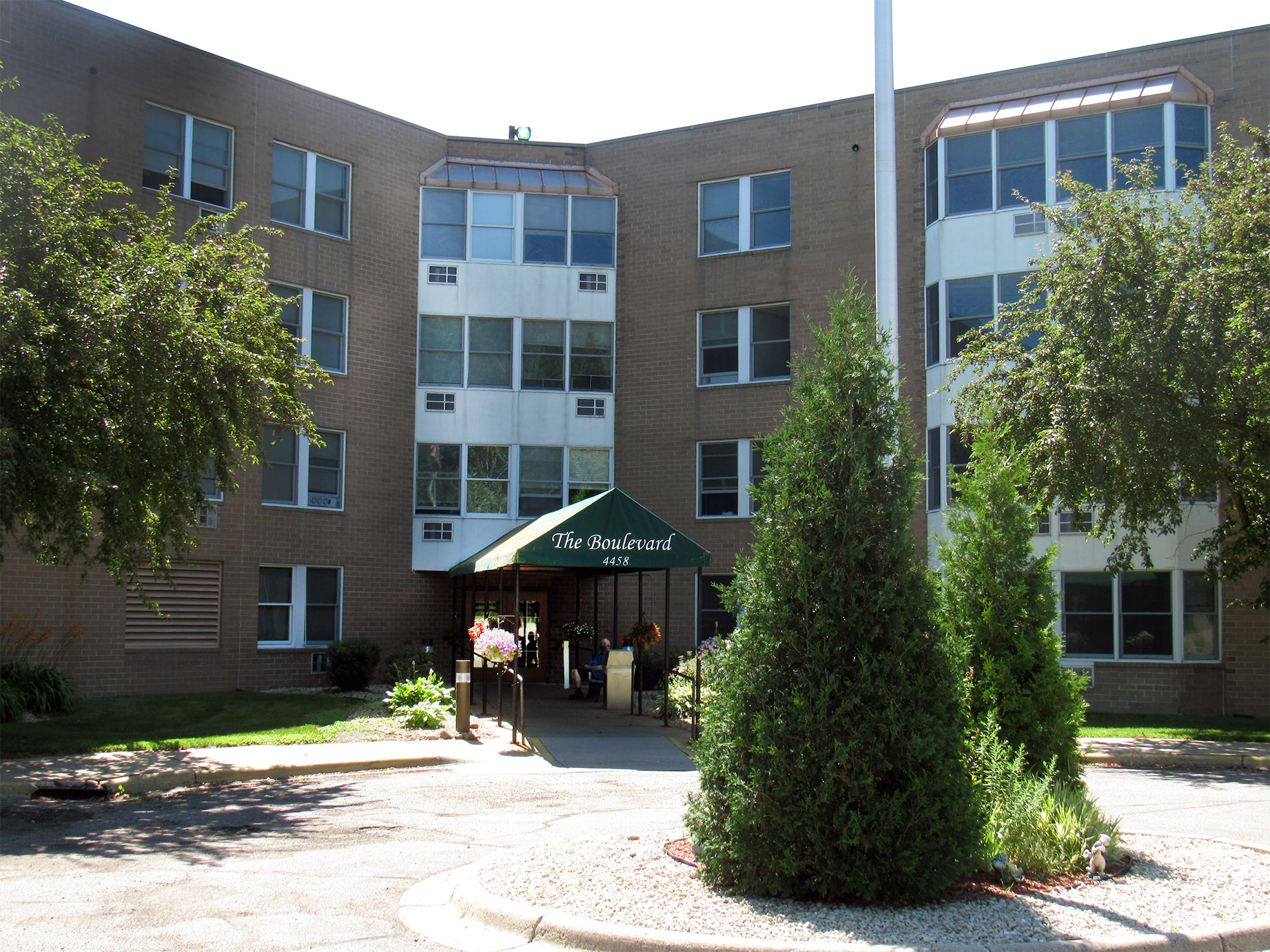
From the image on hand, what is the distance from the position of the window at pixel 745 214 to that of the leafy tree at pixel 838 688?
19057 millimetres

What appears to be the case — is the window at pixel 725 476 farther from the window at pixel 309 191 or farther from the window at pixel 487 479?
the window at pixel 309 191

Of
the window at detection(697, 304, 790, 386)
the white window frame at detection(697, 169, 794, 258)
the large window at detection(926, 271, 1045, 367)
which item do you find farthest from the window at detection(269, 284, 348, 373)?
the large window at detection(926, 271, 1045, 367)

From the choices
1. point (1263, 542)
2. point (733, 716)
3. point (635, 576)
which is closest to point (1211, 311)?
point (1263, 542)

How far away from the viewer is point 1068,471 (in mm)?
15812

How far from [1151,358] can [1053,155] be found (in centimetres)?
903

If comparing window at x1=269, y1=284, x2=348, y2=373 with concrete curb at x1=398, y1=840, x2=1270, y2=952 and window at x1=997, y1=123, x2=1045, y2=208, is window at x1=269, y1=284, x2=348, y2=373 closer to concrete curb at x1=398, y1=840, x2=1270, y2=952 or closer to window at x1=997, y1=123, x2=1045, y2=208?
Result: window at x1=997, y1=123, x2=1045, y2=208

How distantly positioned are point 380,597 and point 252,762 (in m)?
11.6

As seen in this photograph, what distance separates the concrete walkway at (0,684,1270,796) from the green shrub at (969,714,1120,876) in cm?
548

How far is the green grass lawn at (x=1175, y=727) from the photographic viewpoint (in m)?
17.1

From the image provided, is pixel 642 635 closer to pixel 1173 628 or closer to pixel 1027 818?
pixel 1173 628

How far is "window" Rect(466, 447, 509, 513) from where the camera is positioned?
2509 cm

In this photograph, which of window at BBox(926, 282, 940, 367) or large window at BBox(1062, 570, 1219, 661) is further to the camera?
window at BBox(926, 282, 940, 367)

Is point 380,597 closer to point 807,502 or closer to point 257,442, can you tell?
point 257,442

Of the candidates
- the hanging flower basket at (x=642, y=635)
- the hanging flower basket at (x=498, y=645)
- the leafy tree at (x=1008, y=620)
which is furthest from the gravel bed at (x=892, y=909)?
the hanging flower basket at (x=642, y=635)
